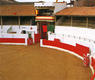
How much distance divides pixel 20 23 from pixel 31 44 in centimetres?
518

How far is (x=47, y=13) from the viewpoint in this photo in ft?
64.0

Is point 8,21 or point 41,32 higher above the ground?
point 8,21

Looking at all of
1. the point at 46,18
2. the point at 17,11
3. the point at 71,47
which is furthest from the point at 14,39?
the point at 71,47

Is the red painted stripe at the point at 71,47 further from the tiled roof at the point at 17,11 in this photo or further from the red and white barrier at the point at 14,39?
the tiled roof at the point at 17,11

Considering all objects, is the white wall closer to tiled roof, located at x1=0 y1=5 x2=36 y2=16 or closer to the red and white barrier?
the red and white barrier

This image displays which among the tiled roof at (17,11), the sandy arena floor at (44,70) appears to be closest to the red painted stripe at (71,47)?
the sandy arena floor at (44,70)

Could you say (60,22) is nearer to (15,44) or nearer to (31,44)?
(31,44)

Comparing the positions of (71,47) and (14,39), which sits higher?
(14,39)

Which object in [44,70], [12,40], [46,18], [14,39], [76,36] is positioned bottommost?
[44,70]

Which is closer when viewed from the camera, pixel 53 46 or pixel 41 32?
pixel 53 46

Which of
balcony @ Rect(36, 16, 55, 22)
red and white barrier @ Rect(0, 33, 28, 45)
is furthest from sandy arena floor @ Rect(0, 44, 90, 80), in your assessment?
balcony @ Rect(36, 16, 55, 22)

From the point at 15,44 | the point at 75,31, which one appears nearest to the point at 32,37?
the point at 15,44

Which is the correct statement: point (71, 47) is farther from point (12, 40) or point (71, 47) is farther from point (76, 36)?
point (12, 40)

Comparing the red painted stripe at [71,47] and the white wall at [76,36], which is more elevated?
the white wall at [76,36]
